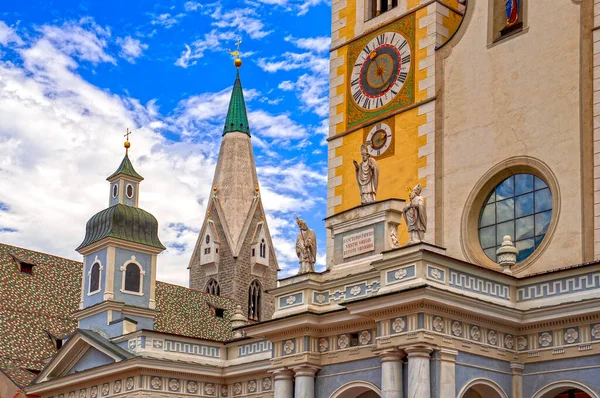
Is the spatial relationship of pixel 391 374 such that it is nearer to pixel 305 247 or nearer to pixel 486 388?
pixel 486 388

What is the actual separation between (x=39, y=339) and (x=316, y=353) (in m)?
20.5

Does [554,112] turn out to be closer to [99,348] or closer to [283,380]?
[283,380]

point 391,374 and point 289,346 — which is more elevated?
point 289,346

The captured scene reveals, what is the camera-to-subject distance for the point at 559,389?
867 inches

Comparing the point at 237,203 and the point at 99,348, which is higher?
the point at 237,203

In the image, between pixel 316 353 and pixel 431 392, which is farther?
pixel 316 353

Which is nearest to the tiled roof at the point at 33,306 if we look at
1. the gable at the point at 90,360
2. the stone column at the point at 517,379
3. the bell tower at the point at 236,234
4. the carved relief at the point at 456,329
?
the gable at the point at 90,360

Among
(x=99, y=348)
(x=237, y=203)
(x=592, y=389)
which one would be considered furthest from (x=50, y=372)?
(x=237, y=203)

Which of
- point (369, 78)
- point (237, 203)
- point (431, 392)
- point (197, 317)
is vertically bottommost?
point (431, 392)

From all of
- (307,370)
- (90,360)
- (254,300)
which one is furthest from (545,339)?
(254,300)

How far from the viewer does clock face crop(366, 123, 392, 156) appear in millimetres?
28719

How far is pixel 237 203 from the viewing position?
256ft

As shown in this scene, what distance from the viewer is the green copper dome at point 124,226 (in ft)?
120

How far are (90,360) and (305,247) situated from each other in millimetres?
11509
